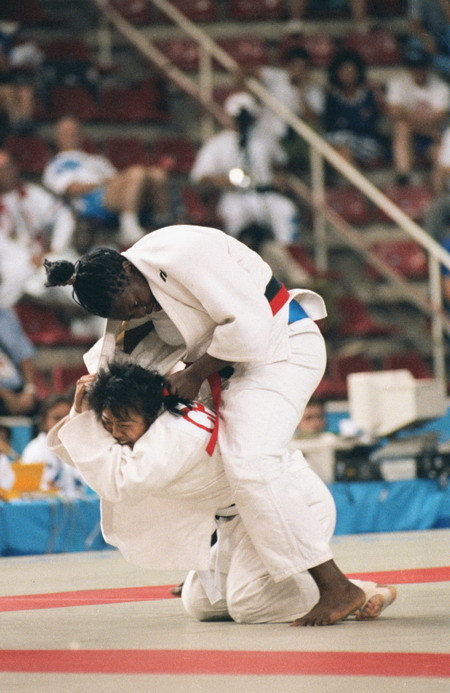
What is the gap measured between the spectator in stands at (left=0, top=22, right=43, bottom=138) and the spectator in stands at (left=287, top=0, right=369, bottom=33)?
2.31 meters

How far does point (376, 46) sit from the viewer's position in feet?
36.8

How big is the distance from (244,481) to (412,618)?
1.76 ft

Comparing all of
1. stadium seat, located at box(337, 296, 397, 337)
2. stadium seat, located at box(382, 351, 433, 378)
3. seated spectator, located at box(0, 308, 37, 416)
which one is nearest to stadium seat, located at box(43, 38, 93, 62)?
stadium seat, located at box(337, 296, 397, 337)

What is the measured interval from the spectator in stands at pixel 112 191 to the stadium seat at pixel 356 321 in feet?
4.84

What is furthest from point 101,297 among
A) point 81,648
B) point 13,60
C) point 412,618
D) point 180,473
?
point 13,60

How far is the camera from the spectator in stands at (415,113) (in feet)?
34.2

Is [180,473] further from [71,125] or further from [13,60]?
[13,60]

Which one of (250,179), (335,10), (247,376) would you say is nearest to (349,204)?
(250,179)

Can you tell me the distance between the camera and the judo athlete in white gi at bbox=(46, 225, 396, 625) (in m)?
3.17

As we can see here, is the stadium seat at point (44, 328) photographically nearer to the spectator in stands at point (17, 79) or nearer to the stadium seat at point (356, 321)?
the spectator in stands at point (17, 79)

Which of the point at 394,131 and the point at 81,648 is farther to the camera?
the point at 394,131

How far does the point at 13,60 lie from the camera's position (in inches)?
405

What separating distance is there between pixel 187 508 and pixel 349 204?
23.1 ft

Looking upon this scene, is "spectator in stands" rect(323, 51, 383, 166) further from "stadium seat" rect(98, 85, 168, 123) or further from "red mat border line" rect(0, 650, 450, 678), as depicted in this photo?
"red mat border line" rect(0, 650, 450, 678)
